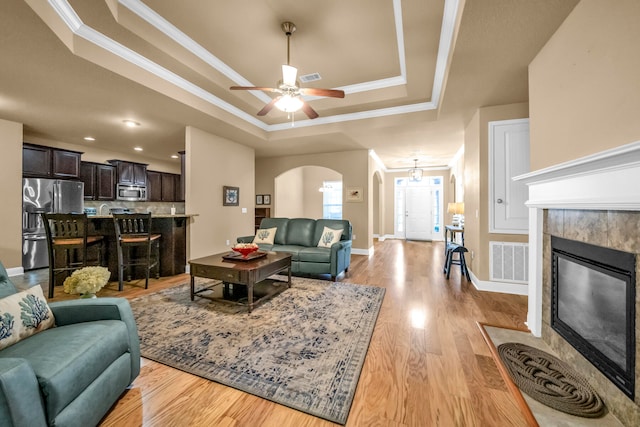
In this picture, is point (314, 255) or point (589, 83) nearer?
point (589, 83)

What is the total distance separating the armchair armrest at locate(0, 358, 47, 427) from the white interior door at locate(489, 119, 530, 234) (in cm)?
448

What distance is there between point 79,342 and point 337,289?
9.01ft

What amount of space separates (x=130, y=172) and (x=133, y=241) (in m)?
4.44

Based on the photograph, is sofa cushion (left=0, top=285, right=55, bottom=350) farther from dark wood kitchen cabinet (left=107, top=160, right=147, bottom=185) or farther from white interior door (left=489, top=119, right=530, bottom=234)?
dark wood kitchen cabinet (left=107, top=160, right=147, bottom=185)

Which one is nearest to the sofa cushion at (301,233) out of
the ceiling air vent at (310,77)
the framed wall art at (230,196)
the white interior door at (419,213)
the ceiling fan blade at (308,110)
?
the framed wall art at (230,196)

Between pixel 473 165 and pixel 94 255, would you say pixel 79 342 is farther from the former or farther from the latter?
pixel 473 165

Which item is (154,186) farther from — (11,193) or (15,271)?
(15,271)

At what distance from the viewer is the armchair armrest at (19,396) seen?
926 mm

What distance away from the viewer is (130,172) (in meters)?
6.98

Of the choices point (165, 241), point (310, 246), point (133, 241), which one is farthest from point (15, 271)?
point (310, 246)

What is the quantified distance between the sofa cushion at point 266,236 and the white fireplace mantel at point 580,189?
143 inches

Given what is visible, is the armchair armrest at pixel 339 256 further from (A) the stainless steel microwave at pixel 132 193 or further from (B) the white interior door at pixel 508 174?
(A) the stainless steel microwave at pixel 132 193

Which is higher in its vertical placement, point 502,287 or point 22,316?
point 22,316

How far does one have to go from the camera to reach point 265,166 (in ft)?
25.1
